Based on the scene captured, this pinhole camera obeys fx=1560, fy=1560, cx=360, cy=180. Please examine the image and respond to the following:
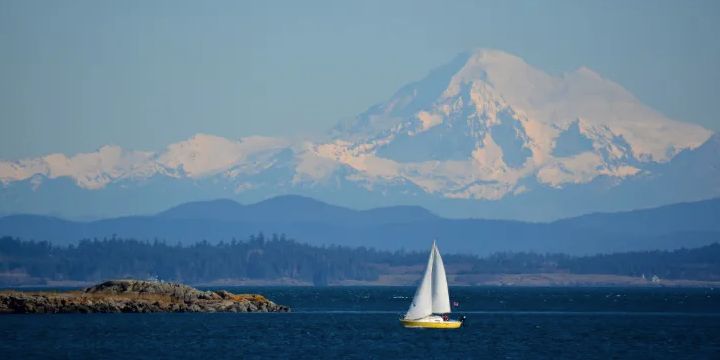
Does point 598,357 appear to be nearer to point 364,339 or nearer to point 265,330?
point 364,339

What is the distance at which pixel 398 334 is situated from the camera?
150m

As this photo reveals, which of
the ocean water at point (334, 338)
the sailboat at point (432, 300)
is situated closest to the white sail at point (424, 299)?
the sailboat at point (432, 300)

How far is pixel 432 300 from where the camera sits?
500 ft

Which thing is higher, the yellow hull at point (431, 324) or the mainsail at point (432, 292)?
the mainsail at point (432, 292)

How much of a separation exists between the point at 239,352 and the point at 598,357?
29.1 m

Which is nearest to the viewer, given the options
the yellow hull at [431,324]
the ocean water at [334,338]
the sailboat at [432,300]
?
the ocean water at [334,338]

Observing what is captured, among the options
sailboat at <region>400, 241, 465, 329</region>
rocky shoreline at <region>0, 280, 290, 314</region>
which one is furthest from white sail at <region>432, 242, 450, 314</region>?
rocky shoreline at <region>0, 280, 290, 314</region>

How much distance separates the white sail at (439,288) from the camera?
15025 centimetres

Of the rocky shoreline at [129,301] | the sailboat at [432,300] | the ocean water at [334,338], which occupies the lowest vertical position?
the ocean water at [334,338]

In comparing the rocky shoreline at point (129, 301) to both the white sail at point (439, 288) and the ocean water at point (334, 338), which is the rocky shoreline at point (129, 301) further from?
the white sail at point (439, 288)

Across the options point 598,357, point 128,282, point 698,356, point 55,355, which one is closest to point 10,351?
point 55,355

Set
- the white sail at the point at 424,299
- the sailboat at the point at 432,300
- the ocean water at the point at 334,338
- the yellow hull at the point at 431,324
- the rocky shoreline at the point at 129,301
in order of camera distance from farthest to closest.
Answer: the rocky shoreline at the point at 129,301 → the yellow hull at the point at 431,324 → the sailboat at the point at 432,300 → the white sail at the point at 424,299 → the ocean water at the point at 334,338

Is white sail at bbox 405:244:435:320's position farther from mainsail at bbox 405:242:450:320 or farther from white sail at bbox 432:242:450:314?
white sail at bbox 432:242:450:314

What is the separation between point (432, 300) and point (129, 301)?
48.1m
